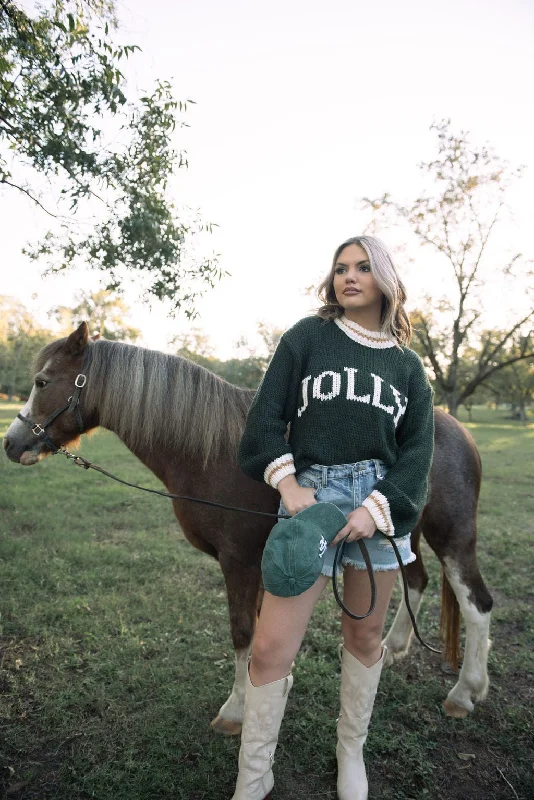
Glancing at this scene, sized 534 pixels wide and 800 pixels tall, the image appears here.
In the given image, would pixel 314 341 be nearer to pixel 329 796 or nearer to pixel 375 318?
pixel 375 318

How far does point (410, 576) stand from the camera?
3686 millimetres

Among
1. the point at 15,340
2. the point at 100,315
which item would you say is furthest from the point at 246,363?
the point at 15,340

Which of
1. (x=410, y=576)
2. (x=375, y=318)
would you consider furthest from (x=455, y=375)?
(x=375, y=318)

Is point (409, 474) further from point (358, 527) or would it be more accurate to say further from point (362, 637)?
point (362, 637)

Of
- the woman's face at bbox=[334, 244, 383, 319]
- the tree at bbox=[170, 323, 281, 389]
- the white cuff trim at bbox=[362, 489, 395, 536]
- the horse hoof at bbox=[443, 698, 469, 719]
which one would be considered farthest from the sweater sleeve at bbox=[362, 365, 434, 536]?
the tree at bbox=[170, 323, 281, 389]

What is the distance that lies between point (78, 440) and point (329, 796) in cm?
241

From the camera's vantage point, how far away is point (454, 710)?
9.71 ft

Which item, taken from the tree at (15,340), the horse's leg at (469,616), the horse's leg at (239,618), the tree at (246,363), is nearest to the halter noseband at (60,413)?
the horse's leg at (239,618)

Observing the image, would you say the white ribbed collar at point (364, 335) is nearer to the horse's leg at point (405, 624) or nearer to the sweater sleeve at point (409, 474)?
the sweater sleeve at point (409, 474)

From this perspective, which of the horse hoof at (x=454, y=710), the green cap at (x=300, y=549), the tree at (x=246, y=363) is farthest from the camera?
the tree at (x=246, y=363)

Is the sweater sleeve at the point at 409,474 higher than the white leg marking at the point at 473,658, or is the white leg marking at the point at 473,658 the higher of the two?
the sweater sleeve at the point at 409,474

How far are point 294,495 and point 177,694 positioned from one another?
199cm

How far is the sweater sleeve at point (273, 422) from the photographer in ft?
6.31

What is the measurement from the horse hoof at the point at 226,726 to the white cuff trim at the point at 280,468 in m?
1.73
